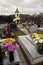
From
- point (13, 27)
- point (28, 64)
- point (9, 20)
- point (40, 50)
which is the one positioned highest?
point (40, 50)

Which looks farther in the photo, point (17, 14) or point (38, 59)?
point (17, 14)

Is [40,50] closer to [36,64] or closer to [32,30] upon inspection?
[36,64]

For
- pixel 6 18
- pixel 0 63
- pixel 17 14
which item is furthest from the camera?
pixel 6 18

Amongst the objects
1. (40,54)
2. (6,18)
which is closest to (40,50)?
(40,54)

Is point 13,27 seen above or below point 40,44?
below

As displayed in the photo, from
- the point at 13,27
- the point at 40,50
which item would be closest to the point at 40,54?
the point at 40,50

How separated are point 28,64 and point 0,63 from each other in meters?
1.58

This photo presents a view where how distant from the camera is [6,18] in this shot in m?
A: 32.7

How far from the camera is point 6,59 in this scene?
3426 mm

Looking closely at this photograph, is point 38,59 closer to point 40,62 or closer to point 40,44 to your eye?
point 40,62

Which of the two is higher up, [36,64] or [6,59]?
[6,59]

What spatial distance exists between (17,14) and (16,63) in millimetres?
27484

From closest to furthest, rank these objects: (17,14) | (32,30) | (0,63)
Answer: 1. (0,63)
2. (32,30)
3. (17,14)

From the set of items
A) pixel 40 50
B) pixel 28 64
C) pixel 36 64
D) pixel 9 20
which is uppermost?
pixel 40 50
